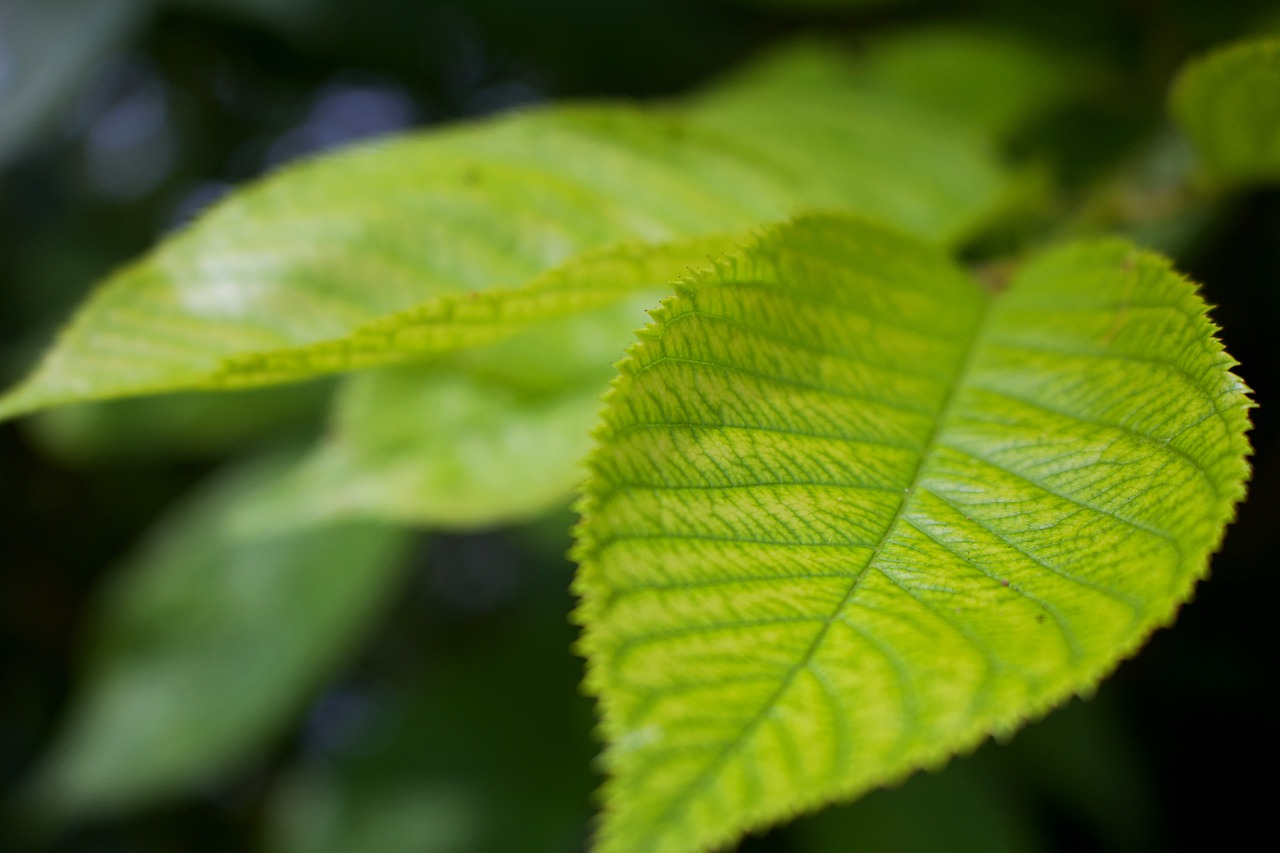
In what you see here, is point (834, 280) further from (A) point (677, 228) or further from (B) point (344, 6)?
(B) point (344, 6)

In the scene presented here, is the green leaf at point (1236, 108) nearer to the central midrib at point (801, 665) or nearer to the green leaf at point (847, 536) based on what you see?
the green leaf at point (847, 536)

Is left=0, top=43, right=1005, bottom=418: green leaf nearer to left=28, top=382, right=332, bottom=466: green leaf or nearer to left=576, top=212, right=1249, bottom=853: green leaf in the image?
left=576, top=212, right=1249, bottom=853: green leaf

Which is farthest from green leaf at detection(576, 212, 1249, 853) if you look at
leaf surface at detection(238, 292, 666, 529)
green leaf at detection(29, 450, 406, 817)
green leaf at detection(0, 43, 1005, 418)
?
green leaf at detection(29, 450, 406, 817)

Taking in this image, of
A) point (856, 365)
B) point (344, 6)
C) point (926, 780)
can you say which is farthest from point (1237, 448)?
point (344, 6)

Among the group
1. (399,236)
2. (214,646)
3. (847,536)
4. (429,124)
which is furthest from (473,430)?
(429,124)

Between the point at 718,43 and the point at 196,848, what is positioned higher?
the point at 718,43

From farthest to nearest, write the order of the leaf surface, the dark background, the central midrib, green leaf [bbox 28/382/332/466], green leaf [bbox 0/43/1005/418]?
green leaf [bbox 28/382/332/466]
the dark background
the leaf surface
green leaf [bbox 0/43/1005/418]
the central midrib
